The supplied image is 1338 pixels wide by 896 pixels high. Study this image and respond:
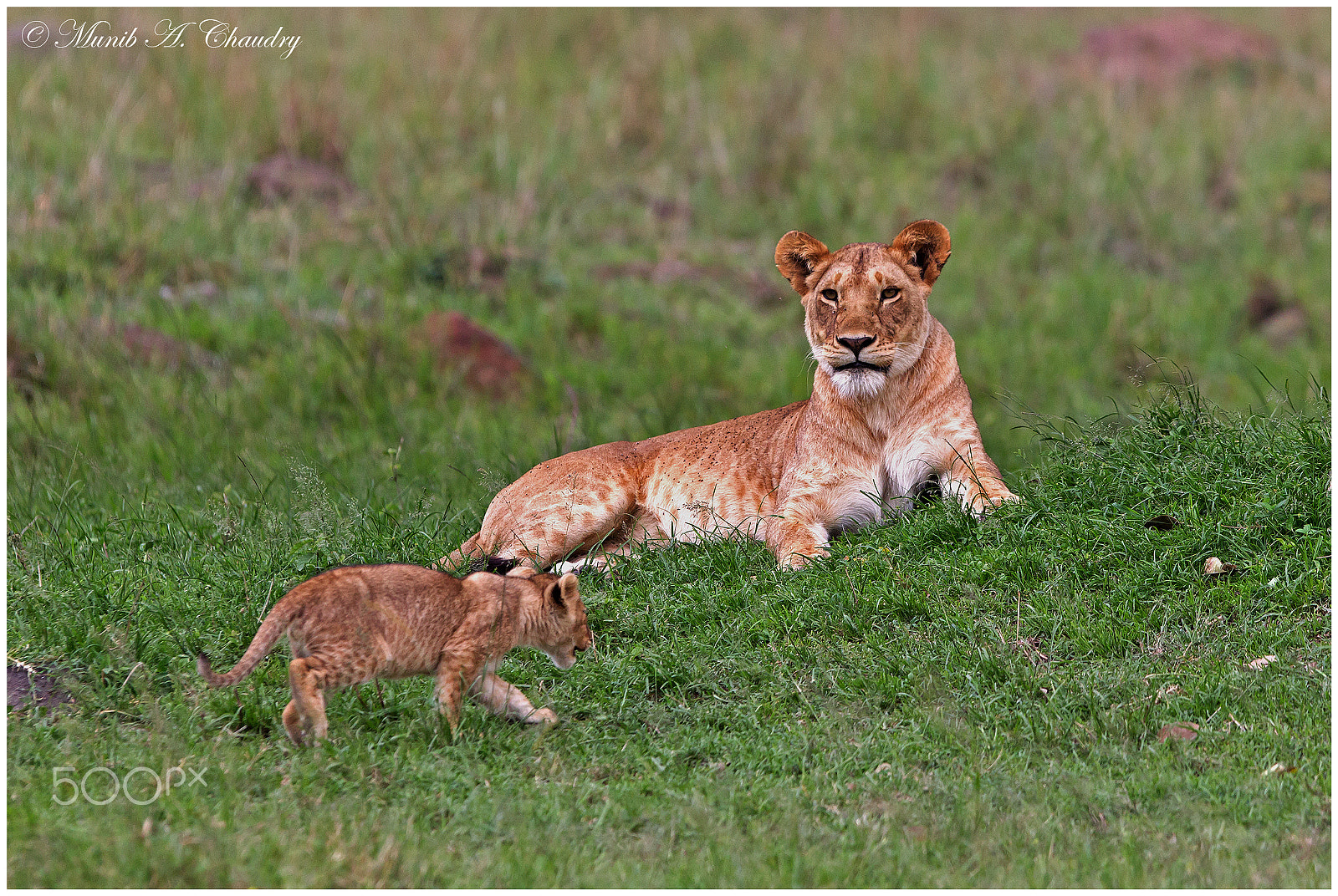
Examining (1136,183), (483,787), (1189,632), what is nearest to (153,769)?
(483,787)

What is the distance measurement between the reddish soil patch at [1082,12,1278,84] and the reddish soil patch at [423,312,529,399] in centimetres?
1116

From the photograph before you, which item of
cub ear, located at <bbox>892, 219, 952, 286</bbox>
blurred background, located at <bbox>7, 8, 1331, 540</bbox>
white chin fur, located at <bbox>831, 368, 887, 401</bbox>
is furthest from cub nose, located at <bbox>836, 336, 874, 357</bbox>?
blurred background, located at <bbox>7, 8, 1331, 540</bbox>

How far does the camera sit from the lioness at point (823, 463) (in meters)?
6.98

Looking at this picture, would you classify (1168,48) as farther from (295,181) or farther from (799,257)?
(799,257)

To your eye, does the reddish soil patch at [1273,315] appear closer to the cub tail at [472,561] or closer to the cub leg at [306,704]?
the cub tail at [472,561]

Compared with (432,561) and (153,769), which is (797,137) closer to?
(432,561)

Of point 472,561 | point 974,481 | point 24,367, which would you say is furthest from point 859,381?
point 24,367

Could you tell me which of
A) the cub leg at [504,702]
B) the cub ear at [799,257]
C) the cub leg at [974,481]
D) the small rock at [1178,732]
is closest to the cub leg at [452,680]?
the cub leg at [504,702]

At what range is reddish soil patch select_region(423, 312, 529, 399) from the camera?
11.3 metres

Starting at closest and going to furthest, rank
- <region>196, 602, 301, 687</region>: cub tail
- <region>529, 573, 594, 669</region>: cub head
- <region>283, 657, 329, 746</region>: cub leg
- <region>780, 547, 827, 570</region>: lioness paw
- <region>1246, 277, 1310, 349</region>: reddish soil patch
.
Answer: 1. <region>283, 657, 329, 746</region>: cub leg
2. <region>196, 602, 301, 687</region>: cub tail
3. <region>529, 573, 594, 669</region>: cub head
4. <region>780, 547, 827, 570</region>: lioness paw
5. <region>1246, 277, 1310, 349</region>: reddish soil patch

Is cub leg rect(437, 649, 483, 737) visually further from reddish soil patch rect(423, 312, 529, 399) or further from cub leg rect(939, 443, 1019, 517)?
reddish soil patch rect(423, 312, 529, 399)

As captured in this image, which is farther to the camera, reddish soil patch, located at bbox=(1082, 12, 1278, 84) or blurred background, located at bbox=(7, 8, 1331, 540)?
reddish soil patch, located at bbox=(1082, 12, 1278, 84)

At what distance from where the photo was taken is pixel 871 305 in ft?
22.8

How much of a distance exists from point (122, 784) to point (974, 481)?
4045 millimetres
